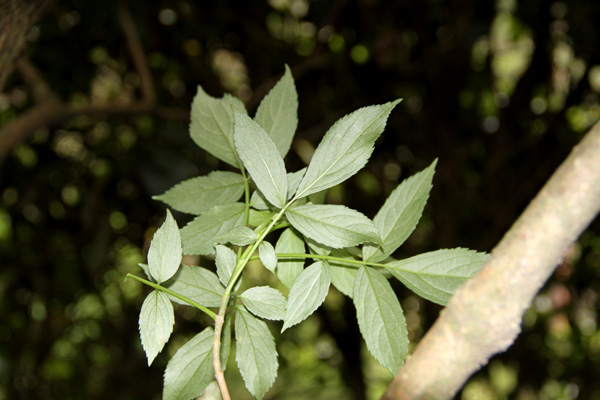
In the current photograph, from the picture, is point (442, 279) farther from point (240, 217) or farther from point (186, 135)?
point (186, 135)

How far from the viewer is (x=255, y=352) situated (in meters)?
0.31

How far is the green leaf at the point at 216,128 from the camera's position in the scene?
0.38 m

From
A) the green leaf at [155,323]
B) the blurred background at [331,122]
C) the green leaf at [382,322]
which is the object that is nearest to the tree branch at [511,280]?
the green leaf at [382,322]

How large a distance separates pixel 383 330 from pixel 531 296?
0.09 meters

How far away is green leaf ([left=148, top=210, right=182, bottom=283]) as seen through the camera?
29cm

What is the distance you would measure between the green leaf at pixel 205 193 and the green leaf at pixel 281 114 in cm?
4

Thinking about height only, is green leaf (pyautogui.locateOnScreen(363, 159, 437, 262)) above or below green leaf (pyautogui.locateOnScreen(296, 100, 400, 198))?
below

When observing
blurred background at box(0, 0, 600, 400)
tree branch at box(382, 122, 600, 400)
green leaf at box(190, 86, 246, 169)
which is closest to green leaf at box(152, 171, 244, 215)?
green leaf at box(190, 86, 246, 169)

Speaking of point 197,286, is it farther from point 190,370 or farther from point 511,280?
point 511,280

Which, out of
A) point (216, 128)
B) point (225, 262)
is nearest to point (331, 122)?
point (216, 128)

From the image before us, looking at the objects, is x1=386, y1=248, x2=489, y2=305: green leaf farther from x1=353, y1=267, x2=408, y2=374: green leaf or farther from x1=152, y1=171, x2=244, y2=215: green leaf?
x1=152, y1=171, x2=244, y2=215: green leaf

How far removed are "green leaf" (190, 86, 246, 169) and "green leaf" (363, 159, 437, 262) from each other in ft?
0.39

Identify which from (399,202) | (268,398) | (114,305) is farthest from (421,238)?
(399,202)

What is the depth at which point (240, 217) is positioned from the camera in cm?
34
